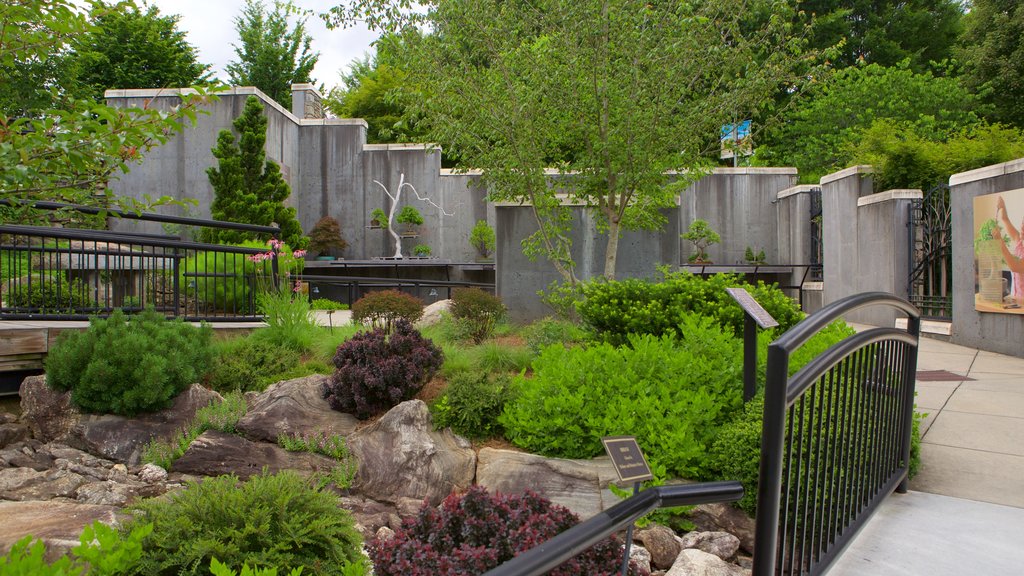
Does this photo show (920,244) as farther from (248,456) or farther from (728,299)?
(248,456)

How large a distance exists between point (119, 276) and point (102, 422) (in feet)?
7.51

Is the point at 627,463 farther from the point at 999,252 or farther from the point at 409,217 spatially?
the point at 409,217

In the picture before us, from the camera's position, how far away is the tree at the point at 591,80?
294 inches

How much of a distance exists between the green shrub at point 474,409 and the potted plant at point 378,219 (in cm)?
1547

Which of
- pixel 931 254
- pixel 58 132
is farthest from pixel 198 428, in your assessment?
pixel 931 254

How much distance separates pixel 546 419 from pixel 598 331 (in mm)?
2124

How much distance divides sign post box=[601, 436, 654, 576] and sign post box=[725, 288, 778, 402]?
1311mm

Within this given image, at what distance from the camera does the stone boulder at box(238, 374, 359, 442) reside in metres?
5.48

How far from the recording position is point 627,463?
6.47ft

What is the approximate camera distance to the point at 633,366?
4859mm

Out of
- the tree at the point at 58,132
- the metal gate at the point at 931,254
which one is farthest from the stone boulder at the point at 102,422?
the metal gate at the point at 931,254

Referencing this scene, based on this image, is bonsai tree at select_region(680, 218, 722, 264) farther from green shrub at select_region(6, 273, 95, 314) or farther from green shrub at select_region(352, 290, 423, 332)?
green shrub at select_region(6, 273, 95, 314)

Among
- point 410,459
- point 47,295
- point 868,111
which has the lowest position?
point 410,459

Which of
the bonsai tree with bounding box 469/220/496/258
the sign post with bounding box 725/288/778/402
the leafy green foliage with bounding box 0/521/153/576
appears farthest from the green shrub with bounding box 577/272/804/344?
the bonsai tree with bounding box 469/220/496/258
